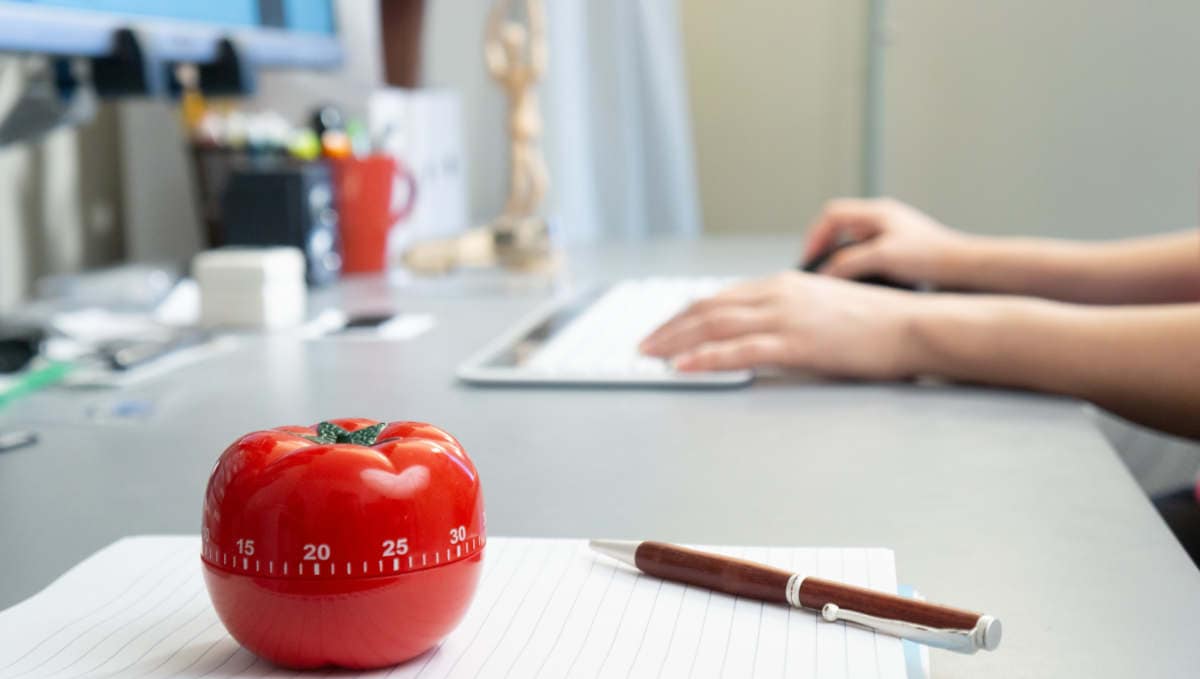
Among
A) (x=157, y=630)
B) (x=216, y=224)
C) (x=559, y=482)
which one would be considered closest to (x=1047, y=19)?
(x=216, y=224)

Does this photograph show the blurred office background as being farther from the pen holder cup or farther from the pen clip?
the pen clip

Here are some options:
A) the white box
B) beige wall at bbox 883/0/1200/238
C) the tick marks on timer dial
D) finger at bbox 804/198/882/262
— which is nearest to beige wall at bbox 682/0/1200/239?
beige wall at bbox 883/0/1200/238

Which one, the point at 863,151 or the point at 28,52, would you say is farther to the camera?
the point at 863,151

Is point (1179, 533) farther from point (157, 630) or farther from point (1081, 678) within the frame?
point (157, 630)

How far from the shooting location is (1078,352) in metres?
0.77

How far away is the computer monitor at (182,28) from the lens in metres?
0.90

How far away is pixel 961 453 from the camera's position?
0.64m

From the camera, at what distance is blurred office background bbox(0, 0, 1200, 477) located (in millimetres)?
2131

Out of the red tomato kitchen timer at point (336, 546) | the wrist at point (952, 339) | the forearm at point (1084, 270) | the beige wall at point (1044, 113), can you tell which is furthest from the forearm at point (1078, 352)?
the beige wall at point (1044, 113)

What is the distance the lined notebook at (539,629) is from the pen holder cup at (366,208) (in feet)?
2.93

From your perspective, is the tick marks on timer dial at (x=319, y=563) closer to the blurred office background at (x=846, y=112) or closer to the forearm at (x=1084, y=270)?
the forearm at (x=1084, y=270)

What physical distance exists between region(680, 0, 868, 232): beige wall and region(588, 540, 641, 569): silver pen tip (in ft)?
8.08

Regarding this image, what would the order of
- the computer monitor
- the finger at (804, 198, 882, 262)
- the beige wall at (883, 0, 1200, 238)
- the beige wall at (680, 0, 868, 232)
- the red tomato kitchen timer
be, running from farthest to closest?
the beige wall at (680, 0, 868, 232) < the beige wall at (883, 0, 1200, 238) < the finger at (804, 198, 882, 262) < the computer monitor < the red tomato kitchen timer

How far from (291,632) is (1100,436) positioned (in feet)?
1.61
